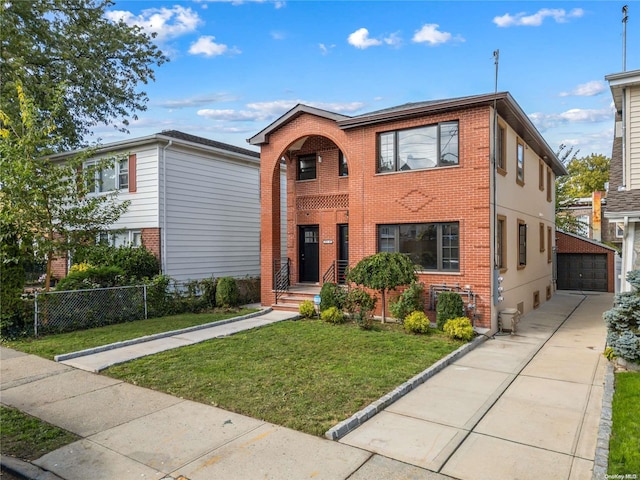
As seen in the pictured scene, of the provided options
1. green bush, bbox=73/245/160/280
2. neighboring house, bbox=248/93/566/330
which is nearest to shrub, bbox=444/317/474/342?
neighboring house, bbox=248/93/566/330

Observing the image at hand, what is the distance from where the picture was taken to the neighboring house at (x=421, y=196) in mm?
10969

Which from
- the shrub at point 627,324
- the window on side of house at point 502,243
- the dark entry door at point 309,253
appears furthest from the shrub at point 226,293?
the shrub at point 627,324

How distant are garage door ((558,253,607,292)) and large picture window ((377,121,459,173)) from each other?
1351 cm

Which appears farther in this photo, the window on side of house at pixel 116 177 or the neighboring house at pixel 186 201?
the window on side of house at pixel 116 177

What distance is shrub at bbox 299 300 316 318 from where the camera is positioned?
12.6 m

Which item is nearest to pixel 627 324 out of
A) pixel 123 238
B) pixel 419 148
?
pixel 419 148

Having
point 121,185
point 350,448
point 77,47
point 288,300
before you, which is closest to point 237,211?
point 121,185

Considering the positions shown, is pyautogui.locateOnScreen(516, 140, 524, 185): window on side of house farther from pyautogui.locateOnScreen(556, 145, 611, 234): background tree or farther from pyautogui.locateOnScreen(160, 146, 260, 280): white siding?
pyautogui.locateOnScreen(556, 145, 611, 234): background tree

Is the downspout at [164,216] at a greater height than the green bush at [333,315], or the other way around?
the downspout at [164,216]

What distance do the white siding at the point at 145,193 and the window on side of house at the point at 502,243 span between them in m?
10.9

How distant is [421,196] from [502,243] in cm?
→ 272

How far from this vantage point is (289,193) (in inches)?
631

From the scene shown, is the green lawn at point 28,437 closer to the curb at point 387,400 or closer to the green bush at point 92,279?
the curb at point 387,400

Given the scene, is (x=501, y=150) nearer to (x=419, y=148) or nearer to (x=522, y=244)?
(x=419, y=148)
